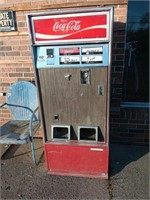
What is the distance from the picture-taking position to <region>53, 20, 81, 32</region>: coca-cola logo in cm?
189

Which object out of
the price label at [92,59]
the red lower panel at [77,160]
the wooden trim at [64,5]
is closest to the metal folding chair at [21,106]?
the red lower panel at [77,160]

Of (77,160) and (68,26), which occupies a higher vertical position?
(68,26)

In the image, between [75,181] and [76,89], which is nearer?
[76,89]

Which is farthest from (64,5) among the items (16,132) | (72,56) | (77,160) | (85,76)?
(77,160)

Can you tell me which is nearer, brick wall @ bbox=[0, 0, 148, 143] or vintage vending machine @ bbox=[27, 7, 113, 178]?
vintage vending machine @ bbox=[27, 7, 113, 178]

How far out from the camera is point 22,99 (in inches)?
115

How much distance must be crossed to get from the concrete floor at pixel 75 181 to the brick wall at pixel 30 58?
0.38 meters

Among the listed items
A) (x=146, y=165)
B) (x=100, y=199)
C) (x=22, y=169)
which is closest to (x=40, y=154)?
(x=22, y=169)

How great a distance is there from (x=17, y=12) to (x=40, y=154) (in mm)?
2017

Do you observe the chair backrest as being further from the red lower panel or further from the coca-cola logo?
the coca-cola logo

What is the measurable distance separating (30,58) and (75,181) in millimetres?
1784

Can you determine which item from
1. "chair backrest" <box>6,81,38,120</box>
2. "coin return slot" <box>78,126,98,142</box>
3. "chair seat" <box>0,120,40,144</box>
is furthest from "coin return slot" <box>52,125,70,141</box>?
"chair backrest" <box>6,81,38,120</box>

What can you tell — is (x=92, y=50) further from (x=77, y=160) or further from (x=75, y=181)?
(x=75, y=181)

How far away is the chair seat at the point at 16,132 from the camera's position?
7.94 feet
